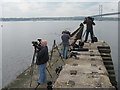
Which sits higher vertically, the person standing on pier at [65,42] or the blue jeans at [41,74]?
the person standing on pier at [65,42]

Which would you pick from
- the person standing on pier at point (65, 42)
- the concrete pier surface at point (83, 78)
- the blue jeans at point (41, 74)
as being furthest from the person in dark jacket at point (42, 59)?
the person standing on pier at point (65, 42)

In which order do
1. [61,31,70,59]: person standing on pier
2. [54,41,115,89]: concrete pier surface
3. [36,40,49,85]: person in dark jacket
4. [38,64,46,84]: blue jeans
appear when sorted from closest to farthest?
[54,41,115,89]: concrete pier surface < [36,40,49,85]: person in dark jacket < [38,64,46,84]: blue jeans < [61,31,70,59]: person standing on pier

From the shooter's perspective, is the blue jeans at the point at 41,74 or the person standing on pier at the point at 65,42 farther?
the person standing on pier at the point at 65,42

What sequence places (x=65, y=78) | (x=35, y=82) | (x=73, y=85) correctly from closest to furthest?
(x=73, y=85) < (x=65, y=78) < (x=35, y=82)

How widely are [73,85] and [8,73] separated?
19.3 meters

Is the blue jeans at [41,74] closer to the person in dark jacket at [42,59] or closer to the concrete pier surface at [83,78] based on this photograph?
the person in dark jacket at [42,59]

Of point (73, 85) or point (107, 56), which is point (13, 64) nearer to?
point (107, 56)

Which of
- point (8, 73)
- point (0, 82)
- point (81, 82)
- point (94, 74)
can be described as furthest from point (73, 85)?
point (8, 73)

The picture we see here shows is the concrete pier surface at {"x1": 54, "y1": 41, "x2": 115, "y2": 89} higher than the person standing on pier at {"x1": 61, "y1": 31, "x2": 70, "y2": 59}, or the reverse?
the person standing on pier at {"x1": 61, "y1": 31, "x2": 70, "y2": 59}

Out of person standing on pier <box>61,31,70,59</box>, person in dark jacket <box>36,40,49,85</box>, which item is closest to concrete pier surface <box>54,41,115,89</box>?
person in dark jacket <box>36,40,49,85</box>

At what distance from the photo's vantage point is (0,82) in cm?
2227

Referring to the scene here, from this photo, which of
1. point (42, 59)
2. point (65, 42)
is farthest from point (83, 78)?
point (65, 42)

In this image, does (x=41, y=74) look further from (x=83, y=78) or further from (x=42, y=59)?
(x=83, y=78)

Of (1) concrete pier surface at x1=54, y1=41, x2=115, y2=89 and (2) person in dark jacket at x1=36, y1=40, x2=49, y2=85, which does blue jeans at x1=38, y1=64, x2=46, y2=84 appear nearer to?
(2) person in dark jacket at x1=36, y1=40, x2=49, y2=85
